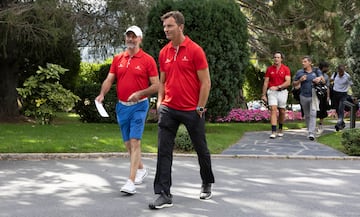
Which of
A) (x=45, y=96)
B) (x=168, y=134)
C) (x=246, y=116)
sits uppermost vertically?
(x=45, y=96)

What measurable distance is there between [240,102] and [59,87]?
22.7 feet

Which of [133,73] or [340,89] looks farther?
[340,89]

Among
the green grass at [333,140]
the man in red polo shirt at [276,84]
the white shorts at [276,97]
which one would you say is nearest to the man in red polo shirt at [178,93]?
the green grass at [333,140]

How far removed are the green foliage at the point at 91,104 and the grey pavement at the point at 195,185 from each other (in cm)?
649

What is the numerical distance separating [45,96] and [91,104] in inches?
63.1

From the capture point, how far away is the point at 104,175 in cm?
669

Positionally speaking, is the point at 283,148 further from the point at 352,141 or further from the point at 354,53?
the point at 354,53

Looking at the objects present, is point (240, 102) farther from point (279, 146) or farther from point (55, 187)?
point (55, 187)

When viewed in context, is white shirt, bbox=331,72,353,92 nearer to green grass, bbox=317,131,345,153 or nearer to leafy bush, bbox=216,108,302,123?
green grass, bbox=317,131,345,153

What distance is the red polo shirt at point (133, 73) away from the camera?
5.57 meters

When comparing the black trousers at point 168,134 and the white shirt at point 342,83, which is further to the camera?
the white shirt at point 342,83

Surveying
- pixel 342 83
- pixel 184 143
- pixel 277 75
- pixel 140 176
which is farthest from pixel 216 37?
pixel 140 176

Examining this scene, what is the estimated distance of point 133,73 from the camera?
Result: 556 centimetres

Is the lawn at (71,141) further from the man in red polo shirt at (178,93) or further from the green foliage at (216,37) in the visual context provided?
the man in red polo shirt at (178,93)
